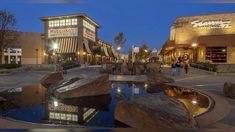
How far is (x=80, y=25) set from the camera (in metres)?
61.3

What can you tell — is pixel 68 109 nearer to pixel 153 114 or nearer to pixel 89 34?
pixel 153 114

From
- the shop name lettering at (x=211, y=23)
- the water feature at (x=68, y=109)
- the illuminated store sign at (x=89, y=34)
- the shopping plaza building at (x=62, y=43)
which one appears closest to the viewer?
the water feature at (x=68, y=109)

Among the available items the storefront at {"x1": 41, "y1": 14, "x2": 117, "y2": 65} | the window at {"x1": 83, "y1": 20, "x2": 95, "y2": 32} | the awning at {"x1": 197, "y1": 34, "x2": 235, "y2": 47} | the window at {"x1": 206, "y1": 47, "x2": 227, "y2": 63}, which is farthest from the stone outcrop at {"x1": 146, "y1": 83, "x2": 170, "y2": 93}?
the window at {"x1": 83, "y1": 20, "x2": 95, "y2": 32}

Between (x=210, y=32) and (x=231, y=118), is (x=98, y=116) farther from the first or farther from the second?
(x=210, y=32)

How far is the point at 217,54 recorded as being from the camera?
4725cm

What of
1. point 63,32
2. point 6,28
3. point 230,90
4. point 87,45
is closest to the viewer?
point 230,90

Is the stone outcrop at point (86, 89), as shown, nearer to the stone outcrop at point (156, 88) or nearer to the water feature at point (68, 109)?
the water feature at point (68, 109)

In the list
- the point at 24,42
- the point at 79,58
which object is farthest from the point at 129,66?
the point at 24,42

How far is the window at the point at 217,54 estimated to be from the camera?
46.8 metres

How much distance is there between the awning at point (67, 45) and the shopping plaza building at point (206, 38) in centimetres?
2147

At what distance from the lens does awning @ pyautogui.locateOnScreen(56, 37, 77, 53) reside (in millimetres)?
59897

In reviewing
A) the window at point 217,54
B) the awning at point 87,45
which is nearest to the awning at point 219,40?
the window at point 217,54

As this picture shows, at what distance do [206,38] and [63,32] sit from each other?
1283 inches

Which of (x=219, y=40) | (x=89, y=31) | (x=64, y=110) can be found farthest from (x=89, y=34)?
(x=64, y=110)
